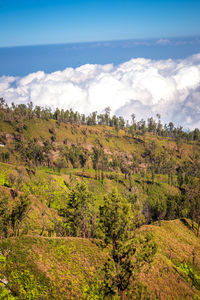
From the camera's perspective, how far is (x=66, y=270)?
129ft

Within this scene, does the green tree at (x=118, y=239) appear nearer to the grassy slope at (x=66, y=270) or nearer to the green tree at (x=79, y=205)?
the grassy slope at (x=66, y=270)

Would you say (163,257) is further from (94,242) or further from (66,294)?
(66,294)

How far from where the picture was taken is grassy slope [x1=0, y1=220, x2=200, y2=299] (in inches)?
1320

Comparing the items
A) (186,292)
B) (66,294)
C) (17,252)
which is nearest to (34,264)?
(17,252)

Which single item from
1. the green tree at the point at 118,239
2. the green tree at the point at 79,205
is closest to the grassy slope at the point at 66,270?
the green tree at the point at 118,239

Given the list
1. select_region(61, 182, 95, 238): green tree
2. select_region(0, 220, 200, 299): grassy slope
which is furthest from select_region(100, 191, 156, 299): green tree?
select_region(61, 182, 95, 238): green tree

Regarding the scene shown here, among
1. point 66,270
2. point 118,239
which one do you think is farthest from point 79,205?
point 118,239

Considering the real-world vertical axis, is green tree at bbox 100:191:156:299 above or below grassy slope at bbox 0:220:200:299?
above

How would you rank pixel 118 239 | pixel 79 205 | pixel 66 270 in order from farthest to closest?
1. pixel 79 205
2. pixel 66 270
3. pixel 118 239

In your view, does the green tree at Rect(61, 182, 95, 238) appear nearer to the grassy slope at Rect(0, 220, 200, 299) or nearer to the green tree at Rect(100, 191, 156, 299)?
the grassy slope at Rect(0, 220, 200, 299)

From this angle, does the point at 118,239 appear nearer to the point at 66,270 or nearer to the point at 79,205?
the point at 66,270

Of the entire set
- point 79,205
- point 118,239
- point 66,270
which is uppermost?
point 118,239

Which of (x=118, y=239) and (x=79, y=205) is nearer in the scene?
(x=118, y=239)

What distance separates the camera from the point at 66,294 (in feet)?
111
